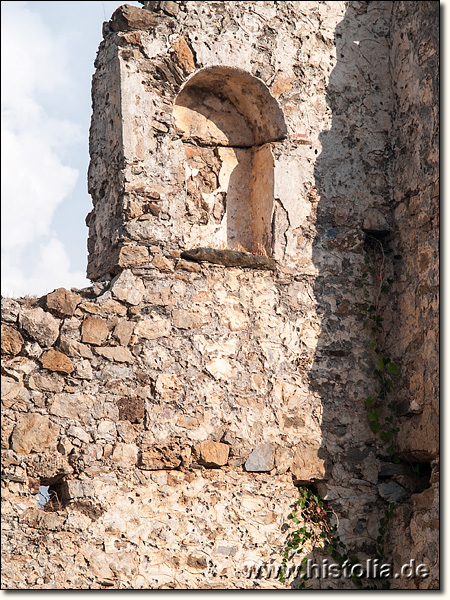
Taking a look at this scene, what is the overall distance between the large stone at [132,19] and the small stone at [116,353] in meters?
2.21

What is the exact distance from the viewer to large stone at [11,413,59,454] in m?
5.25

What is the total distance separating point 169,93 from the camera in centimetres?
618

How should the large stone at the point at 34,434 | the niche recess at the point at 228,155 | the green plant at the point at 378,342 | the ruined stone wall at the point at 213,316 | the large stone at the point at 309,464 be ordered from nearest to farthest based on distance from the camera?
the large stone at the point at 34,434 → the ruined stone wall at the point at 213,316 → the large stone at the point at 309,464 → the green plant at the point at 378,342 → the niche recess at the point at 228,155

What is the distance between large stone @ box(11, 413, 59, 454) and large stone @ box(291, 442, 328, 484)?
1617 mm

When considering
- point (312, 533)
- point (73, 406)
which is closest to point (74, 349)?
point (73, 406)

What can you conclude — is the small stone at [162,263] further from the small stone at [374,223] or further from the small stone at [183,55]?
the small stone at [374,223]

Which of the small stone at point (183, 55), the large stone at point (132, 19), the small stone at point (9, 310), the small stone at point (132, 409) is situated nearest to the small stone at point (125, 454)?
the small stone at point (132, 409)

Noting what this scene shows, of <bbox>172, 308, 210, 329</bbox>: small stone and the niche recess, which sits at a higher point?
the niche recess

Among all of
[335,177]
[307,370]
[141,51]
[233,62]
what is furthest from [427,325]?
[141,51]

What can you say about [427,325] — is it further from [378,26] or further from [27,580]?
[27,580]

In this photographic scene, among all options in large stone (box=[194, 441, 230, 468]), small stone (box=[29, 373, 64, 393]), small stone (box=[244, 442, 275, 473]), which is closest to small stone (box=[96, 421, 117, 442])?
small stone (box=[29, 373, 64, 393])

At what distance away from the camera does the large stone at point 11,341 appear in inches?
210

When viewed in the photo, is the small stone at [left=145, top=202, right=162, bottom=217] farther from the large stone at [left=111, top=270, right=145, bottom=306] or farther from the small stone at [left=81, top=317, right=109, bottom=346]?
the small stone at [left=81, top=317, right=109, bottom=346]

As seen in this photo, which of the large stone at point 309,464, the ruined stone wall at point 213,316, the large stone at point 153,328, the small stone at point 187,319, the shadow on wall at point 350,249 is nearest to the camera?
the ruined stone wall at point 213,316
